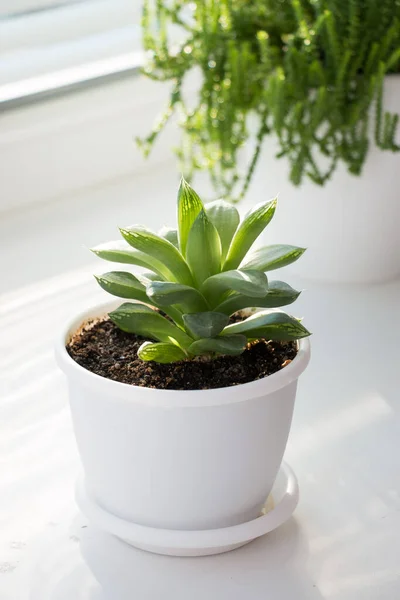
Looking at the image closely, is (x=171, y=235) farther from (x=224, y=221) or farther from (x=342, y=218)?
(x=342, y=218)

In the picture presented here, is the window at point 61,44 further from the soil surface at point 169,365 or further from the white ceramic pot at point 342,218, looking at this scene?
the soil surface at point 169,365

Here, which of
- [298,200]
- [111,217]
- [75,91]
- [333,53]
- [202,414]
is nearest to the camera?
[202,414]

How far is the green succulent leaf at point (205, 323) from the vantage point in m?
0.81

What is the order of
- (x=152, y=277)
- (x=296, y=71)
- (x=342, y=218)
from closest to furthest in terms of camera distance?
(x=152, y=277) → (x=296, y=71) → (x=342, y=218)

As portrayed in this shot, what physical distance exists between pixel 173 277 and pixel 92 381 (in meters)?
0.13

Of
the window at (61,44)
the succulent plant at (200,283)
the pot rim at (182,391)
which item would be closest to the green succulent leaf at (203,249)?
the succulent plant at (200,283)

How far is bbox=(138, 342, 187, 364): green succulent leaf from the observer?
83 cm

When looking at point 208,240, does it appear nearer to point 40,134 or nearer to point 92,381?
point 92,381

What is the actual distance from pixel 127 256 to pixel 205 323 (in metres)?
0.11

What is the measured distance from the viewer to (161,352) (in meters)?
0.84

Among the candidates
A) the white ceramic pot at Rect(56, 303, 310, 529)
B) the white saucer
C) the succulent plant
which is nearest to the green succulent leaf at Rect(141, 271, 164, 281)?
the succulent plant

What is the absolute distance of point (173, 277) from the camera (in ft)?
2.87

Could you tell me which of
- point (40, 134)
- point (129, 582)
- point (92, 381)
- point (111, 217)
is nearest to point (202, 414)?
point (92, 381)

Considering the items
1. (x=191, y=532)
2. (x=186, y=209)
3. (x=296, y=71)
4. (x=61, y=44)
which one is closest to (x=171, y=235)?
(x=186, y=209)
